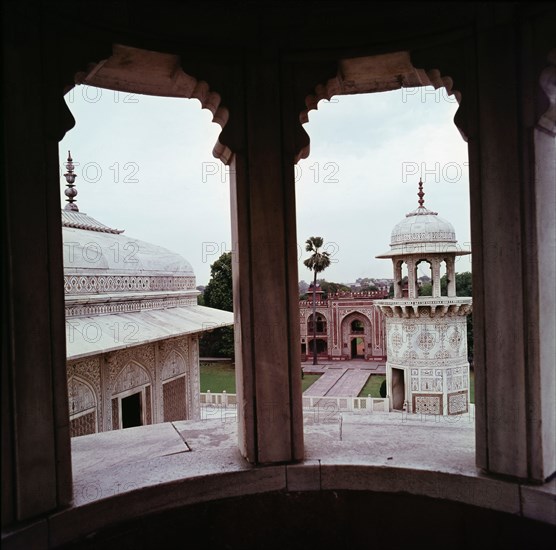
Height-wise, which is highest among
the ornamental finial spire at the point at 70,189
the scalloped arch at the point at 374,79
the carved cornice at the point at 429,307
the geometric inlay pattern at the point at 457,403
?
the ornamental finial spire at the point at 70,189

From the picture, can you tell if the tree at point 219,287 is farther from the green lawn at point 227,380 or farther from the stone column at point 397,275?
the stone column at point 397,275

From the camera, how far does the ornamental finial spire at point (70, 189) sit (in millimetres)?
9625

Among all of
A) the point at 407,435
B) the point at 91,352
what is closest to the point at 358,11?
the point at 407,435

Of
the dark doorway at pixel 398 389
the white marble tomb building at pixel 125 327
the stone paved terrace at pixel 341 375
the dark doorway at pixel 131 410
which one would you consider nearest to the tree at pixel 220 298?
the stone paved terrace at pixel 341 375

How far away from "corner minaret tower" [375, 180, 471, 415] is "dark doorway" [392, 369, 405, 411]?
0.70 metres

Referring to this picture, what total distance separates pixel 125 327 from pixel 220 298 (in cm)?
1858

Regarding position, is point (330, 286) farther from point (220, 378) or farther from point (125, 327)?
point (125, 327)

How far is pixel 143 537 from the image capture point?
2.39 m

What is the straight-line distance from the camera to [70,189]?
9.96 m

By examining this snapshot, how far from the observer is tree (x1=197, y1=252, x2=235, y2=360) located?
26856 mm

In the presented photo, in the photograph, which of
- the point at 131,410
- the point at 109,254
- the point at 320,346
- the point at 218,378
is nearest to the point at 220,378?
the point at 218,378

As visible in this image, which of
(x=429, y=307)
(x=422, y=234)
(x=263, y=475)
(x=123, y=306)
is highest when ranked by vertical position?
(x=422, y=234)

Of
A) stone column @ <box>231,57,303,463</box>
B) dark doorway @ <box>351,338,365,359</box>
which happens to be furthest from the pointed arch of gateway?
stone column @ <box>231,57,303,463</box>

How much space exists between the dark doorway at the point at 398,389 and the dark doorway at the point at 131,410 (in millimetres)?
9789
